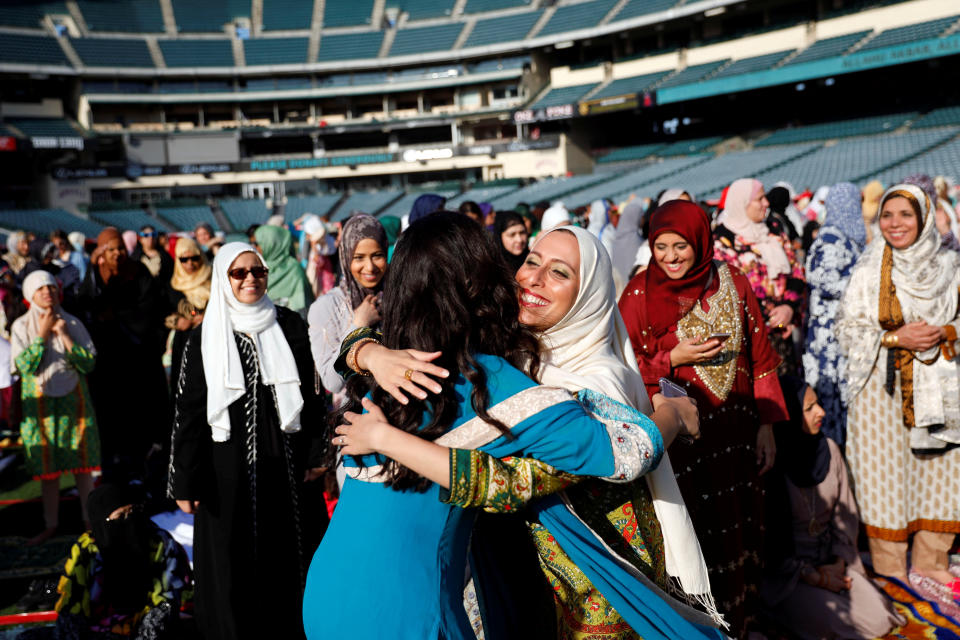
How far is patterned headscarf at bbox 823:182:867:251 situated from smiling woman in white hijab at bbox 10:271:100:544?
15.8 feet

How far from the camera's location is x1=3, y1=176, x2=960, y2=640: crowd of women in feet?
4.93

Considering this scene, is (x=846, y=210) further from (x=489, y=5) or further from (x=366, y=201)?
(x=489, y=5)

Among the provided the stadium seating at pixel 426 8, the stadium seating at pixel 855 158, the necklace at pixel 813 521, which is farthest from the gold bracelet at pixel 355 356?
the stadium seating at pixel 426 8

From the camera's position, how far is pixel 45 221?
3041 cm

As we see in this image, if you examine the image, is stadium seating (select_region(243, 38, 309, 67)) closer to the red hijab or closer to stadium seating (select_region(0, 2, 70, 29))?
stadium seating (select_region(0, 2, 70, 29))

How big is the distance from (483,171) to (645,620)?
36983mm

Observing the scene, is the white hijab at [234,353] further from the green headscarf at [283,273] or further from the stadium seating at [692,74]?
the stadium seating at [692,74]

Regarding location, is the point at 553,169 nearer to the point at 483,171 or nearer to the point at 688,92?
the point at 483,171

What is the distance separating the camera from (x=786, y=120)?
95.0 feet

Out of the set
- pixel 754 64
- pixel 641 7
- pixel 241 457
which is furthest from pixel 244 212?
pixel 241 457

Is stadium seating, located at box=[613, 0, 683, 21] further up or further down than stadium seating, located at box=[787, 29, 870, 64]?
further up

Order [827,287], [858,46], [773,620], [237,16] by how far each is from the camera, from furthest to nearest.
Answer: [237,16] → [858,46] → [827,287] → [773,620]

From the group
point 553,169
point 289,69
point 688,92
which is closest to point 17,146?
point 289,69

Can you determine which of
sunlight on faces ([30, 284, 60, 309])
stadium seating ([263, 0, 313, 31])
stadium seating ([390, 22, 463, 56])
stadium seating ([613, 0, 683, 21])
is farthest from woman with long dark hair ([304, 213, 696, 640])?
stadium seating ([263, 0, 313, 31])
